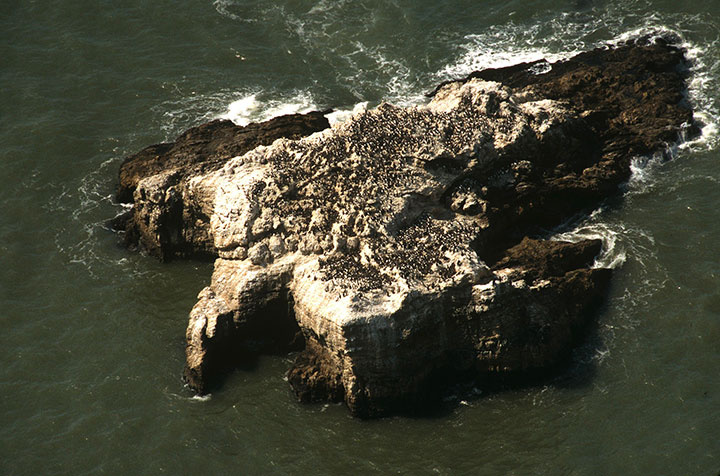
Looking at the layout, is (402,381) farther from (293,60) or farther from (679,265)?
(293,60)

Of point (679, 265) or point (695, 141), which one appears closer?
point (679, 265)

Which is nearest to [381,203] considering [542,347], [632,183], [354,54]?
[542,347]

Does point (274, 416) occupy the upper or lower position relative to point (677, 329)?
lower

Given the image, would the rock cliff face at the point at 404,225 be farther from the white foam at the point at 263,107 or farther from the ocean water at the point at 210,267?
the white foam at the point at 263,107

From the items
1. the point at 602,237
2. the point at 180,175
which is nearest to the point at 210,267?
the point at 180,175

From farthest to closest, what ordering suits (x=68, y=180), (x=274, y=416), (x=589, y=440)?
(x=68, y=180)
(x=274, y=416)
(x=589, y=440)

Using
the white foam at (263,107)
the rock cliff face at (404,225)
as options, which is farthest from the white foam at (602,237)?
the white foam at (263,107)

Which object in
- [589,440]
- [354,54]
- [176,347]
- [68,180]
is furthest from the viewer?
[354,54]
